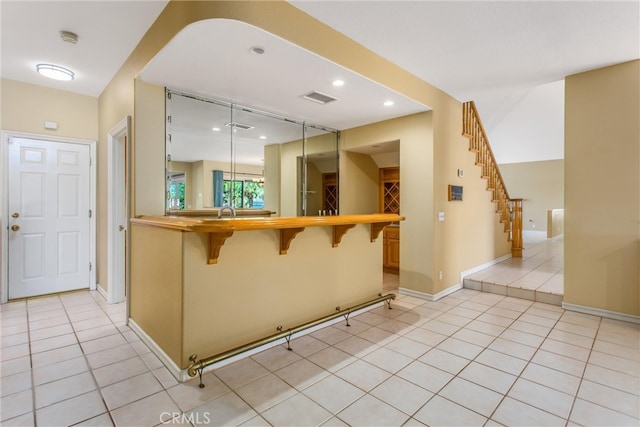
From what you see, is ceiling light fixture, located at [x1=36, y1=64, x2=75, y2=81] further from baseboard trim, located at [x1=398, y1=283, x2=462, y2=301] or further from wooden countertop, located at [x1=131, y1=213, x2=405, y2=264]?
baseboard trim, located at [x1=398, y1=283, x2=462, y2=301]

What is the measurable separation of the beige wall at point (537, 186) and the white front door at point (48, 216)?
12.4 m

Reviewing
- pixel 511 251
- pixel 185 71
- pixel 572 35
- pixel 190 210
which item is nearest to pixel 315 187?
pixel 190 210

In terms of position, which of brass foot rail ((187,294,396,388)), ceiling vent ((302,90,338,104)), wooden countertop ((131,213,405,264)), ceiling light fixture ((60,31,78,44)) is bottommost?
brass foot rail ((187,294,396,388))

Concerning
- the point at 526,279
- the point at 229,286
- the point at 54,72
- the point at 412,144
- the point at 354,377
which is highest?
the point at 54,72

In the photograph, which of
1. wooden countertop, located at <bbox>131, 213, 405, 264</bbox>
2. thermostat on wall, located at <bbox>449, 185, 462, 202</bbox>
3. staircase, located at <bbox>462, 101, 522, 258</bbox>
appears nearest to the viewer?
wooden countertop, located at <bbox>131, 213, 405, 264</bbox>

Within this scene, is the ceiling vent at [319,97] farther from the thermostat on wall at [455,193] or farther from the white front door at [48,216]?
the white front door at [48,216]

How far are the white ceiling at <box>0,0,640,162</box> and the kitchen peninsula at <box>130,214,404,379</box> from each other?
4.45 ft

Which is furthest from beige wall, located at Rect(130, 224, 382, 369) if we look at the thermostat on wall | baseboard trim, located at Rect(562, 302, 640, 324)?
baseboard trim, located at Rect(562, 302, 640, 324)

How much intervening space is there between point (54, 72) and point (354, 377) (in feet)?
14.4

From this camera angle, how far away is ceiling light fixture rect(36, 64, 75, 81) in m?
3.33

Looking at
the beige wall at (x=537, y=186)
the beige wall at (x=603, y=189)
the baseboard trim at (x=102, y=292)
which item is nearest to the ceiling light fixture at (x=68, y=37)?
the baseboard trim at (x=102, y=292)

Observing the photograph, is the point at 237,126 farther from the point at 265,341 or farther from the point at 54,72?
the point at 265,341

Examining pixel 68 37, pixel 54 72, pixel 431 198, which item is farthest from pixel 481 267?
pixel 54 72

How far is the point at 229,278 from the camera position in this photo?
2.40 m
